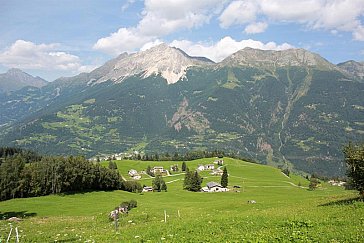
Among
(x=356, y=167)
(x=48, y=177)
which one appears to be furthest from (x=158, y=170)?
(x=356, y=167)

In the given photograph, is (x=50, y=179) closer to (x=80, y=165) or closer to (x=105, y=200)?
(x=80, y=165)

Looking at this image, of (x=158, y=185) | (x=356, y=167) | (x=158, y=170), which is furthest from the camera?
(x=158, y=170)

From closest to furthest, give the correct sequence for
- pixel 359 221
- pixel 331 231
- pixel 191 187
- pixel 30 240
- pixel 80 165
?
pixel 331 231 < pixel 359 221 < pixel 30 240 < pixel 80 165 < pixel 191 187

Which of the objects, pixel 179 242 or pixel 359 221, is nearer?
pixel 179 242

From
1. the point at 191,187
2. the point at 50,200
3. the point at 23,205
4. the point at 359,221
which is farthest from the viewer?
the point at 191,187

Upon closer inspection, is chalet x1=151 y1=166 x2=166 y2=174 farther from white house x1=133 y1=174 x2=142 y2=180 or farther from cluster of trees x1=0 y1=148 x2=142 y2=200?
cluster of trees x1=0 y1=148 x2=142 y2=200

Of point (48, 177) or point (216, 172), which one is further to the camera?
point (216, 172)

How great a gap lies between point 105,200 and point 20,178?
926 inches

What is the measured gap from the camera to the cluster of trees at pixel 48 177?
79688 mm

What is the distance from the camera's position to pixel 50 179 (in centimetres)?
8288

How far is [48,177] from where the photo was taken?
271ft

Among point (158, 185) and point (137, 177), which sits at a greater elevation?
point (158, 185)

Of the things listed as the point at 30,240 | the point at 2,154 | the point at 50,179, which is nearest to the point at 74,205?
the point at 50,179

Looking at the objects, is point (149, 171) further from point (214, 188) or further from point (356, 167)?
point (356, 167)
